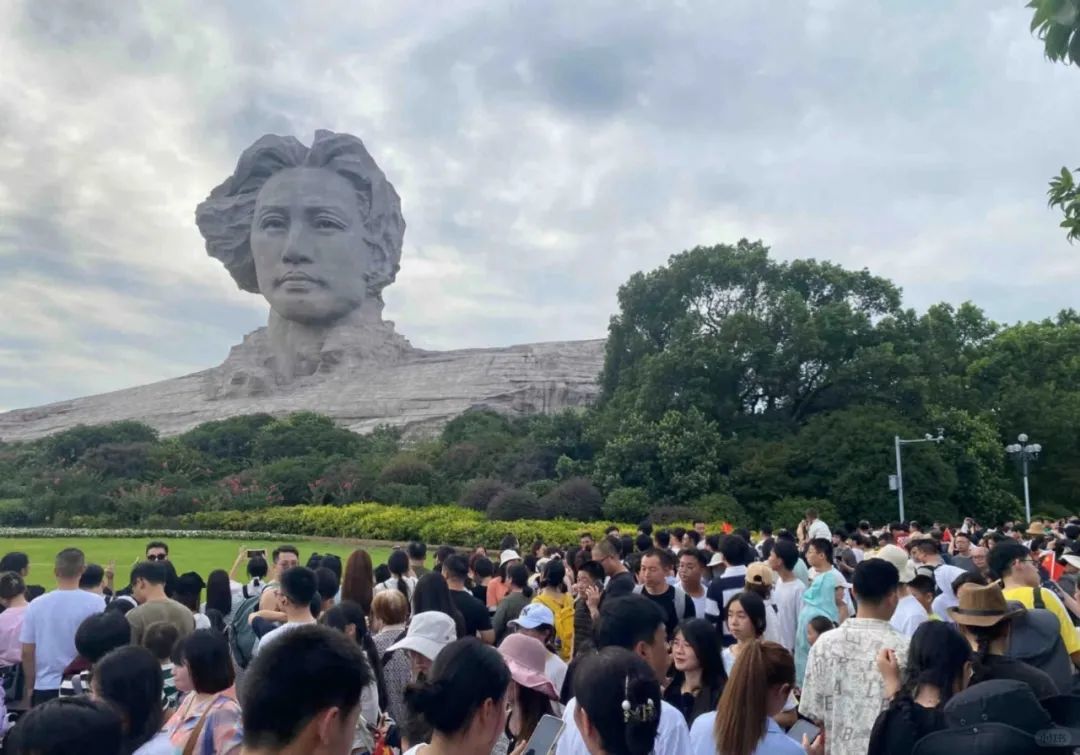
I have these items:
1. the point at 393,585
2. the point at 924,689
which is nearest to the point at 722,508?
the point at 393,585

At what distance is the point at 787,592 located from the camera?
632 centimetres

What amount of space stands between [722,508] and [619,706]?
21718mm

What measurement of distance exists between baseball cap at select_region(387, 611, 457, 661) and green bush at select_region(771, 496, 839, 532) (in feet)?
67.6

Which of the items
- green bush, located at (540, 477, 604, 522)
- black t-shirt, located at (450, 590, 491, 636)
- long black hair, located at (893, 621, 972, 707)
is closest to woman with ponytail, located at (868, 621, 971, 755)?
long black hair, located at (893, 621, 972, 707)

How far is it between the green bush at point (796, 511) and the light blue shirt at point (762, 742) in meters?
21.2

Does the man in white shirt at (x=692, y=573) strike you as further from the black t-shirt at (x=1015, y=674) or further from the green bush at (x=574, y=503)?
the green bush at (x=574, y=503)

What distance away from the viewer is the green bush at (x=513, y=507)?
2461 centimetres

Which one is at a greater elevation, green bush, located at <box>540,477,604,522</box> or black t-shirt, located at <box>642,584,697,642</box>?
green bush, located at <box>540,477,604,522</box>

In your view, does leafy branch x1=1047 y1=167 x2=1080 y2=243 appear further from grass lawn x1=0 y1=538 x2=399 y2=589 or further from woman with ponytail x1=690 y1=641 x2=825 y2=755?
grass lawn x1=0 y1=538 x2=399 y2=589

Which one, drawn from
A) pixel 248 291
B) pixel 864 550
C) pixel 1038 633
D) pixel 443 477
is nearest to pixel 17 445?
pixel 248 291

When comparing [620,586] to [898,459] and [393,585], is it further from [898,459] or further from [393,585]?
[898,459]

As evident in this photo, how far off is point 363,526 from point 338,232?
95.0ft

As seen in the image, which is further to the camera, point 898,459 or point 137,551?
point 898,459

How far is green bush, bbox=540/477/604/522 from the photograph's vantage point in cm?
2461
